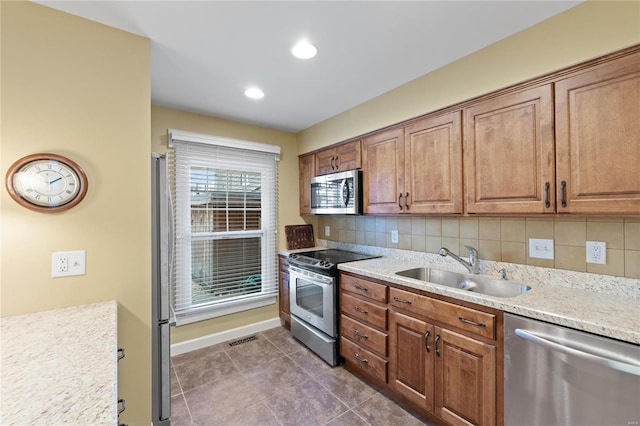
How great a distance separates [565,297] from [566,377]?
17.6 inches

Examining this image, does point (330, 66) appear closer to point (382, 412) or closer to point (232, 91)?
point (232, 91)

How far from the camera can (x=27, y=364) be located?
92 cm

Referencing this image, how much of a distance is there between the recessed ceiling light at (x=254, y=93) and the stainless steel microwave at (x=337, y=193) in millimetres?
1081

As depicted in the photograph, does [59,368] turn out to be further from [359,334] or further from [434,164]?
[434,164]

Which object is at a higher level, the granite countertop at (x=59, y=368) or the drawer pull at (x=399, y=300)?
the granite countertop at (x=59, y=368)

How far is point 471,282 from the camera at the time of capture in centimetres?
212

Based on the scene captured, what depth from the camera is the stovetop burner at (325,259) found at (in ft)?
8.48

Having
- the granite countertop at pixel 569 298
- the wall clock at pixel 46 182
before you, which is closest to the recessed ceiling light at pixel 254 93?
the wall clock at pixel 46 182

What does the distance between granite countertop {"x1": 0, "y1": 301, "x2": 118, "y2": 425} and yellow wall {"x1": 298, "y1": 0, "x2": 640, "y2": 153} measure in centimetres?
240

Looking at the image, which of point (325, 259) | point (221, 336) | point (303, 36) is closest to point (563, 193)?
point (303, 36)

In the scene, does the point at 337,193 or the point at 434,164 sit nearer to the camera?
the point at 434,164

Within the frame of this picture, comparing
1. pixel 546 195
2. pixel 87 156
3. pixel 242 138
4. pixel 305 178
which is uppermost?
pixel 242 138

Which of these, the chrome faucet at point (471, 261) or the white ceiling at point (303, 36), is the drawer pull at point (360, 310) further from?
the white ceiling at point (303, 36)

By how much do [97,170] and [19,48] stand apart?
665mm
